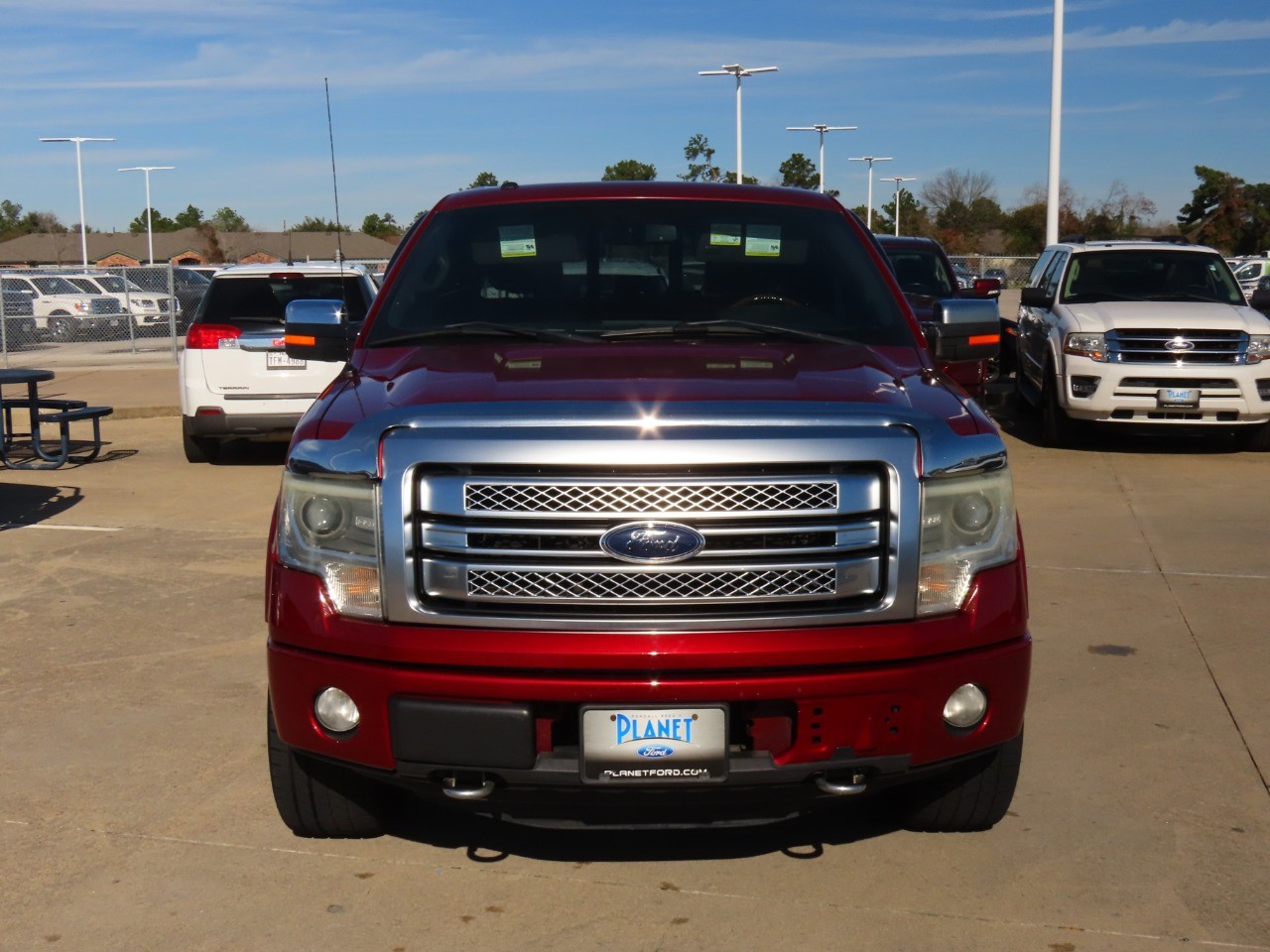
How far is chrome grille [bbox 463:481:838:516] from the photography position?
3.56 metres

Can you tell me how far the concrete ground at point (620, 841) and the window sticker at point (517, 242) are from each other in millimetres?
1932

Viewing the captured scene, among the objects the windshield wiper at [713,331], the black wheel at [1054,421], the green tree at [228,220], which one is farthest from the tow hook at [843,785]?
the green tree at [228,220]

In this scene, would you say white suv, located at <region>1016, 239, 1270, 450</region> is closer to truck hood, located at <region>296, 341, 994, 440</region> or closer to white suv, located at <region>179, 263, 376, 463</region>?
white suv, located at <region>179, 263, 376, 463</region>

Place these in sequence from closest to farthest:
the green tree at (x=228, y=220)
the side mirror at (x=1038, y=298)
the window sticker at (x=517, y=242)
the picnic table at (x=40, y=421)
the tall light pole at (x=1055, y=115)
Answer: the window sticker at (x=517, y=242) < the picnic table at (x=40, y=421) < the side mirror at (x=1038, y=298) < the tall light pole at (x=1055, y=115) < the green tree at (x=228, y=220)

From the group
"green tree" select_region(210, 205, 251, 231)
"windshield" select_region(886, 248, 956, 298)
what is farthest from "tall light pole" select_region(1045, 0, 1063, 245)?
"green tree" select_region(210, 205, 251, 231)

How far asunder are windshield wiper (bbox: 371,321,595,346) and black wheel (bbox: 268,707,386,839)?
132 centimetres

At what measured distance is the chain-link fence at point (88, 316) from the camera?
26.2m

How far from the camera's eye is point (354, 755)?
3.72 metres

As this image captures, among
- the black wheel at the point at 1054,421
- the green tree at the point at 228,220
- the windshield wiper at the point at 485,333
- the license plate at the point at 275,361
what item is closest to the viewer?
the windshield wiper at the point at 485,333

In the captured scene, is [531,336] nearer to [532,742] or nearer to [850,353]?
[850,353]

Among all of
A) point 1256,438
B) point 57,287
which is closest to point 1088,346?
point 1256,438

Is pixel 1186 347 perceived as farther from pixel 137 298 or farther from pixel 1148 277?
pixel 137 298

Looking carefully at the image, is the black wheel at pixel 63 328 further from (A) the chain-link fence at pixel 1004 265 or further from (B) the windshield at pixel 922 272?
(A) the chain-link fence at pixel 1004 265

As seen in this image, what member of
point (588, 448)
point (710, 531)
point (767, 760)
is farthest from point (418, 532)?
point (767, 760)
